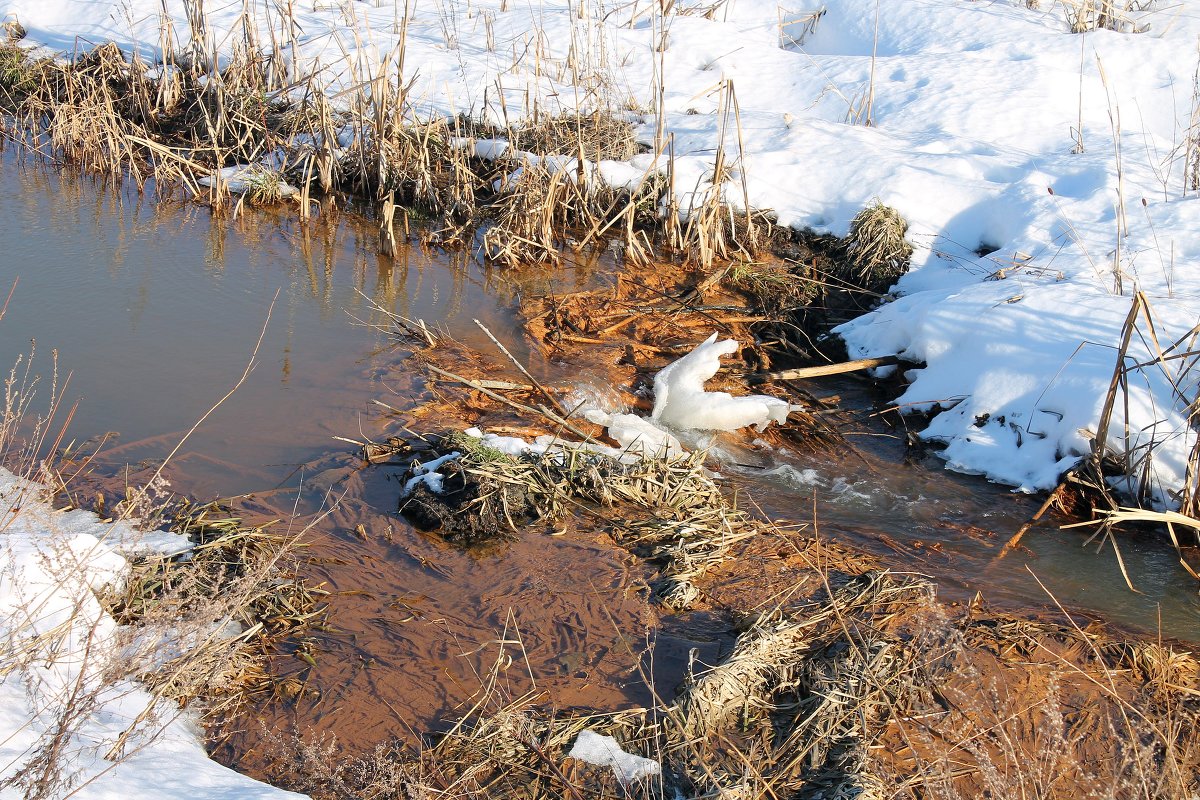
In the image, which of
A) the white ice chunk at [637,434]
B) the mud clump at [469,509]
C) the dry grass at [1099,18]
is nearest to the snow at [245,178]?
the white ice chunk at [637,434]

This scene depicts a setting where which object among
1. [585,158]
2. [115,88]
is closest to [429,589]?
[585,158]

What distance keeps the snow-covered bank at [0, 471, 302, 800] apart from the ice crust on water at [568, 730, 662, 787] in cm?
90

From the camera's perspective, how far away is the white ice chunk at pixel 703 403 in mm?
5195

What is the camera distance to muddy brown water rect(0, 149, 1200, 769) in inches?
132

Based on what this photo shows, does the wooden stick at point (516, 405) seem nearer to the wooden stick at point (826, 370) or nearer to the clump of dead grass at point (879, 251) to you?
the wooden stick at point (826, 370)

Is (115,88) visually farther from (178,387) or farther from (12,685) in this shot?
(12,685)

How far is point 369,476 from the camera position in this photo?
4.47 m

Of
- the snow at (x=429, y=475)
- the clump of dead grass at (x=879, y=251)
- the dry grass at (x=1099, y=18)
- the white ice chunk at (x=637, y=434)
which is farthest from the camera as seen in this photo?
the dry grass at (x=1099, y=18)

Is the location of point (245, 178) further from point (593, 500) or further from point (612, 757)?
point (612, 757)

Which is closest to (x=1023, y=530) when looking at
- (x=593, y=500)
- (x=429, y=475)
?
(x=593, y=500)

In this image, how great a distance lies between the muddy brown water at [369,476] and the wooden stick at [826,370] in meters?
0.15

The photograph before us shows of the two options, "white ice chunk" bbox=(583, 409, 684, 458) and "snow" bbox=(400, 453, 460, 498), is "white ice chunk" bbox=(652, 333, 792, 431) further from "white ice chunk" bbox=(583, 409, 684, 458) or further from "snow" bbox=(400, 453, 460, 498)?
"snow" bbox=(400, 453, 460, 498)

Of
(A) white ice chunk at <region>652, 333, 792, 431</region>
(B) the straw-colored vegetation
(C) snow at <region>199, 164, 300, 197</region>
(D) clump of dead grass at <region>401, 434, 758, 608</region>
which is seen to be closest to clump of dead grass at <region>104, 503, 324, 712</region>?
→ (B) the straw-colored vegetation

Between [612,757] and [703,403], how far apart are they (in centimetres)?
261
